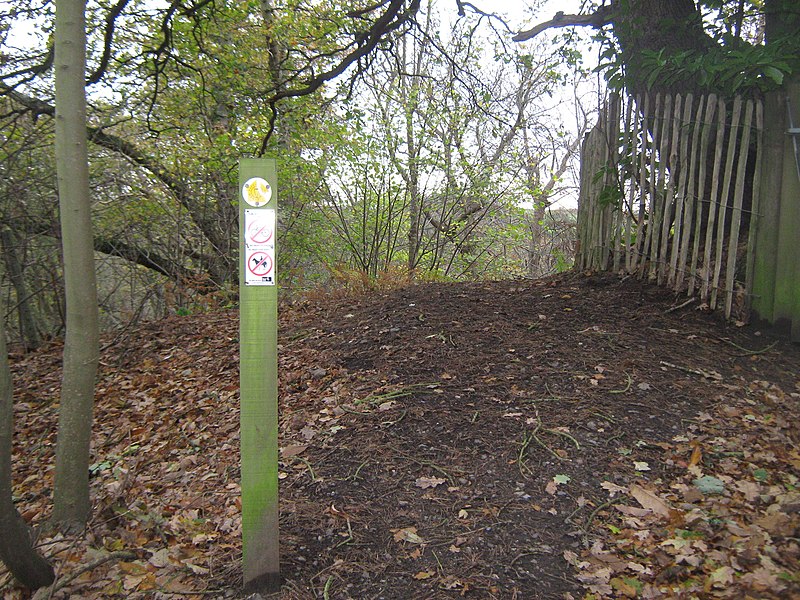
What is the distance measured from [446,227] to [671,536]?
31.2 ft

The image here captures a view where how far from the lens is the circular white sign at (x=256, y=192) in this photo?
2453mm

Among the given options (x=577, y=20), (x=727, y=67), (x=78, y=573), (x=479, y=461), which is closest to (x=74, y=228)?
(x=78, y=573)

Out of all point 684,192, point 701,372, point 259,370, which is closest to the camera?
point 259,370

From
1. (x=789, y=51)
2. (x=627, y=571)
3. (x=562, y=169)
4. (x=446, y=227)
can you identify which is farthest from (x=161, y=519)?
(x=562, y=169)

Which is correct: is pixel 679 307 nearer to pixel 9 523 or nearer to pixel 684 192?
pixel 684 192

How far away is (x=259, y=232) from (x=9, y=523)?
1853mm

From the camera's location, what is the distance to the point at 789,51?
4.43m

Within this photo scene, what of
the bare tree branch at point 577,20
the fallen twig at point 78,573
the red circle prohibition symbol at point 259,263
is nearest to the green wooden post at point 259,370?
the red circle prohibition symbol at point 259,263

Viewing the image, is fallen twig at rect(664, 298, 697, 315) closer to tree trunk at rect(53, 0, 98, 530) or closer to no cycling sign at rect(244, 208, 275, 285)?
no cycling sign at rect(244, 208, 275, 285)

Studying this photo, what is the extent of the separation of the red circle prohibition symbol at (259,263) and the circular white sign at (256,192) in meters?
0.23

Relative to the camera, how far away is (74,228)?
122 inches

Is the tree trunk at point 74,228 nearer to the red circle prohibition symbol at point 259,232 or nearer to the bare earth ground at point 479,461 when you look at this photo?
the bare earth ground at point 479,461

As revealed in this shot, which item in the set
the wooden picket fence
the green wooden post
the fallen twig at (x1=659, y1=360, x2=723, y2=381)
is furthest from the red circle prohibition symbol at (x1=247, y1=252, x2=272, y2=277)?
the wooden picket fence

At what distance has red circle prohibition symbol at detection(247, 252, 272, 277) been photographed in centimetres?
247
